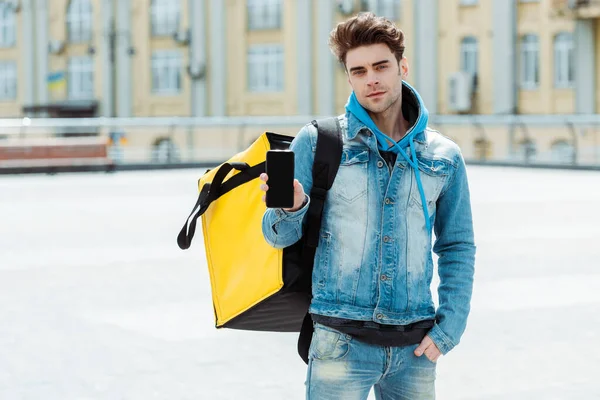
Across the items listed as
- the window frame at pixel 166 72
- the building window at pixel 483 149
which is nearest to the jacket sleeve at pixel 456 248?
the building window at pixel 483 149

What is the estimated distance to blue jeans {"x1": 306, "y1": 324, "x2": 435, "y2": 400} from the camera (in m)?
3.02

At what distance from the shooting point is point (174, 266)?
10500 millimetres

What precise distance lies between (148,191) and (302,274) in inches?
699

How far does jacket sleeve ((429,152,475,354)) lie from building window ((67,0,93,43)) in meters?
43.7

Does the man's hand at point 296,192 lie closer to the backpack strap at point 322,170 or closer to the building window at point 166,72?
the backpack strap at point 322,170

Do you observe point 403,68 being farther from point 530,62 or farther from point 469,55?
point 469,55

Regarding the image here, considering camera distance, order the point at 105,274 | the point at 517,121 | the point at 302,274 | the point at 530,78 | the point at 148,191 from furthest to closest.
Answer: the point at 530,78, the point at 517,121, the point at 148,191, the point at 105,274, the point at 302,274

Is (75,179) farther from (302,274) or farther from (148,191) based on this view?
(302,274)

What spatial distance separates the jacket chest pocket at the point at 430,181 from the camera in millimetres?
3057

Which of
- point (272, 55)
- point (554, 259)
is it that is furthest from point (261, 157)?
point (272, 55)

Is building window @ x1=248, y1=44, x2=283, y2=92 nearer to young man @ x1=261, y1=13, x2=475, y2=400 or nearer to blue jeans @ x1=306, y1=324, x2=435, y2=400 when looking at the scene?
young man @ x1=261, y1=13, x2=475, y2=400

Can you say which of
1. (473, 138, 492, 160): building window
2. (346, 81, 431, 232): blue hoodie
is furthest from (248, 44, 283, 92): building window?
(346, 81, 431, 232): blue hoodie

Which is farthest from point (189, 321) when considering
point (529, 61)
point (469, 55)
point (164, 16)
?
point (164, 16)

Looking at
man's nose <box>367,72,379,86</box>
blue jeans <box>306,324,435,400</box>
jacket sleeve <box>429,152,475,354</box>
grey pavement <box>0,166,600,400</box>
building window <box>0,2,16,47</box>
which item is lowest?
grey pavement <box>0,166,600,400</box>
